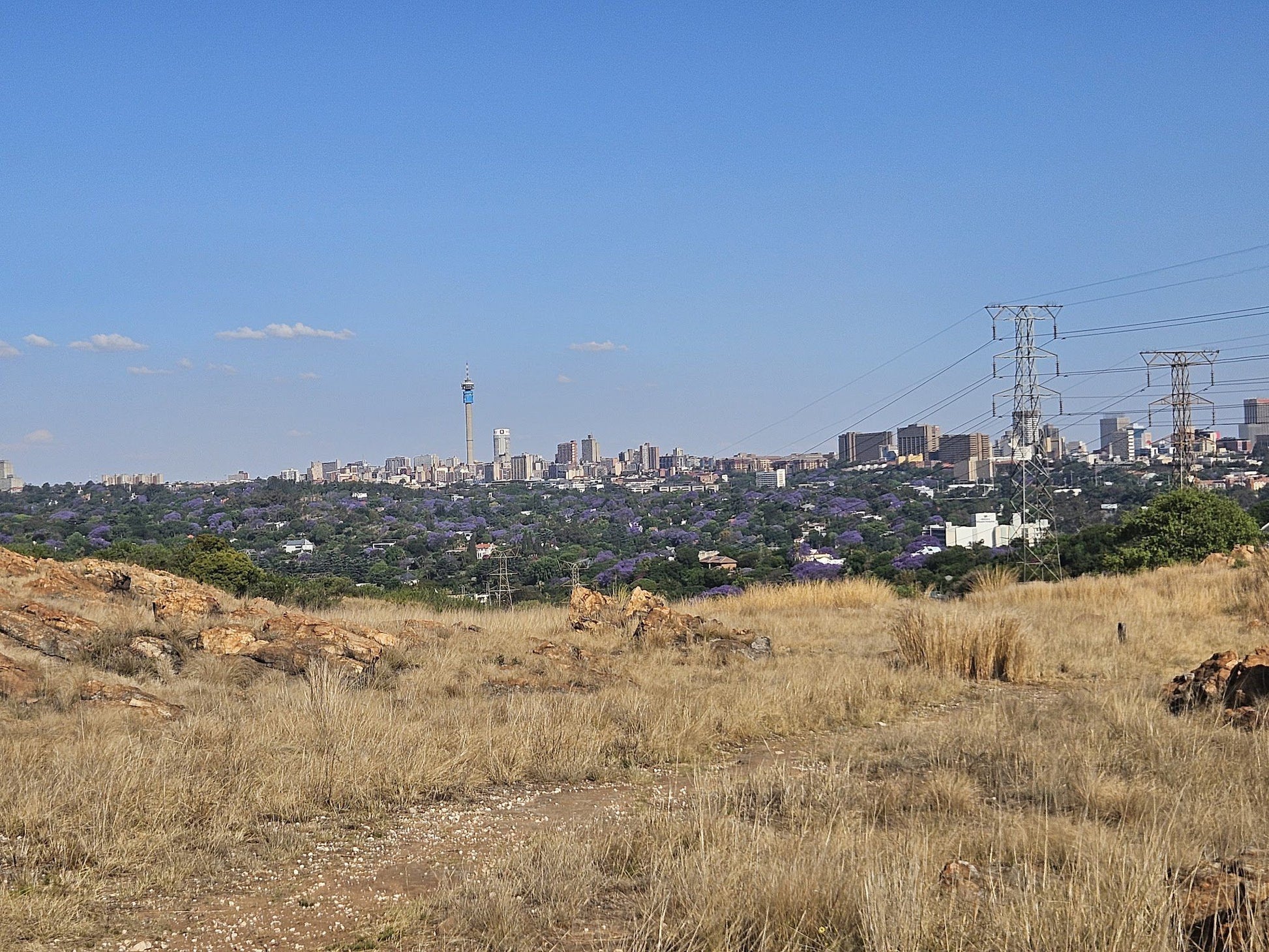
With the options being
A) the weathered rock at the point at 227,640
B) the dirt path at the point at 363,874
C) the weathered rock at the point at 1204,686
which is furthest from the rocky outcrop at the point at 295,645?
the weathered rock at the point at 1204,686

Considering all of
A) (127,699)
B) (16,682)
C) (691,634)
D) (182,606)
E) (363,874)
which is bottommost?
(691,634)

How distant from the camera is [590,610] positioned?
676 inches

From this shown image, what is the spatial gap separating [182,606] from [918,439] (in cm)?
12667

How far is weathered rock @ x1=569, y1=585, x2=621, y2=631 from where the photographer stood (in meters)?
16.3

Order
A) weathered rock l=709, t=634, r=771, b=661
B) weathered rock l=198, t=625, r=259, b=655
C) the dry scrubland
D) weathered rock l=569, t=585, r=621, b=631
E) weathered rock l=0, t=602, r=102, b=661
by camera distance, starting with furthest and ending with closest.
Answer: weathered rock l=569, t=585, r=621, b=631
weathered rock l=709, t=634, r=771, b=661
weathered rock l=198, t=625, r=259, b=655
weathered rock l=0, t=602, r=102, b=661
the dry scrubland

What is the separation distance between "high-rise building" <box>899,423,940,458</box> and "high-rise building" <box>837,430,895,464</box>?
281 centimetres

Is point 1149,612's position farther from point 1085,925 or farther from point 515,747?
point 1085,925

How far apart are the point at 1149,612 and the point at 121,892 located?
620 inches

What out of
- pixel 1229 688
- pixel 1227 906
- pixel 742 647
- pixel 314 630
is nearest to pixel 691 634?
pixel 742 647

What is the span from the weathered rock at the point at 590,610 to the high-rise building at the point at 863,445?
392ft

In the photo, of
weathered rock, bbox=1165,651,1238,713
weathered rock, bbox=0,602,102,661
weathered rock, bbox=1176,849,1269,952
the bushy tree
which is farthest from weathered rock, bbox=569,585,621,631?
the bushy tree

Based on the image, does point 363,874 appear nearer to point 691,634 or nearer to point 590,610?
point 691,634

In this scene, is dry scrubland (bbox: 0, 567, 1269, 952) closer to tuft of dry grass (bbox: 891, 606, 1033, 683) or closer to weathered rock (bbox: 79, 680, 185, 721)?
tuft of dry grass (bbox: 891, 606, 1033, 683)

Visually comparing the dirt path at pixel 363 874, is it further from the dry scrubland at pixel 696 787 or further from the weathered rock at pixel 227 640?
the weathered rock at pixel 227 640
